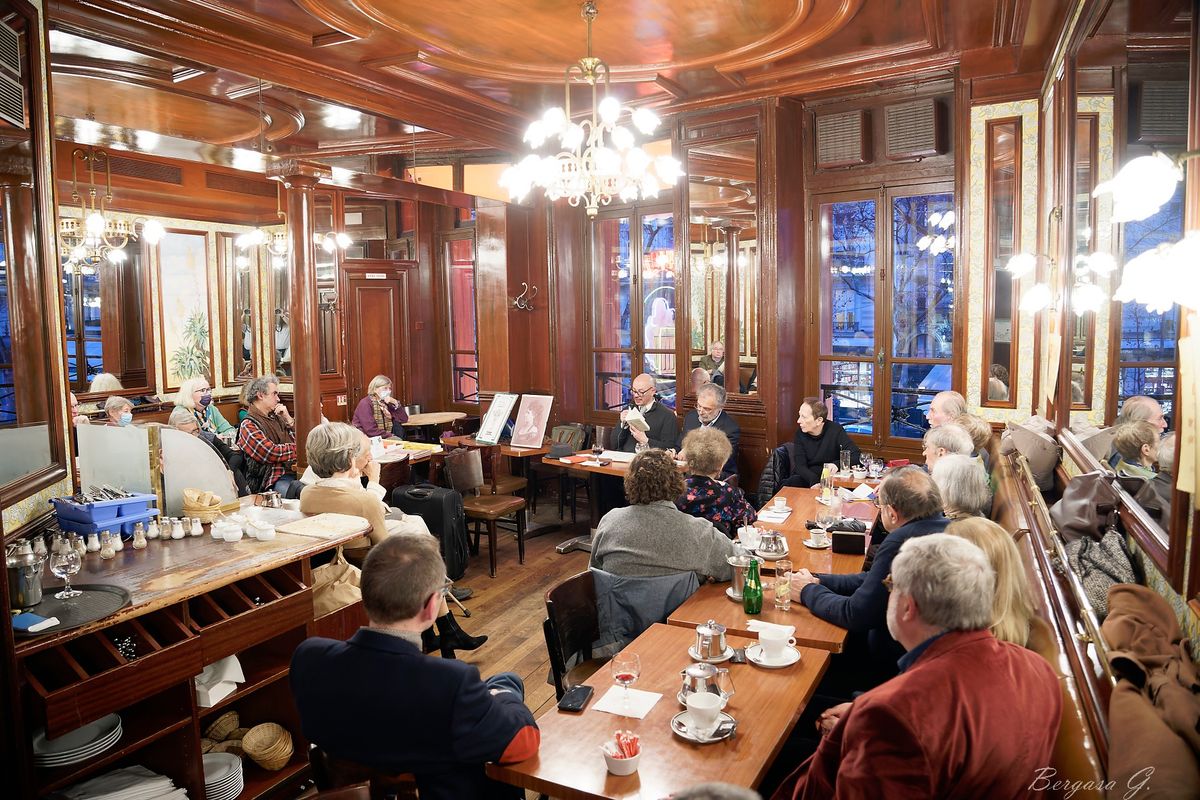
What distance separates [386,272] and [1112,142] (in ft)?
29.9

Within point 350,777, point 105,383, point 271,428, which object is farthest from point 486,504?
point 105,383

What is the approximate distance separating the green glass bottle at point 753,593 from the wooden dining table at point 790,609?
0.09ft

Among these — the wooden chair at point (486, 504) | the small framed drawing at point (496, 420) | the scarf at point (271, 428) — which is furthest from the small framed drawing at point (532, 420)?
the scarf at point (271, 428)

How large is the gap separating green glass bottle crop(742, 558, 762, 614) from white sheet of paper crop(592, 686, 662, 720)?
0.80 metres

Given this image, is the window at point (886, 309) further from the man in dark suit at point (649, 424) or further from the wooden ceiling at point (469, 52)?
the man in dark suit at point (649, 424)

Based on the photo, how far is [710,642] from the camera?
2854 mm

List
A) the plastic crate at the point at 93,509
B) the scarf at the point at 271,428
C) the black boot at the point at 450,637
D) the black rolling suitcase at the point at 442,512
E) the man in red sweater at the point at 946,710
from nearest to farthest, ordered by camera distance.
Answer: the man in red sweater at the point at 946,710, the plastic crate at the point at 93,509, the black boot at the point at 450,637, the black rolling suitcase at the point at 442,512, the scarf at the point at 271,428

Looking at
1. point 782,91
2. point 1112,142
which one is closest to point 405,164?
point 782,91

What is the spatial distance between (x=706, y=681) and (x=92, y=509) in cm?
268

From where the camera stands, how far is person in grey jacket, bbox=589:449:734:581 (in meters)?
3.57

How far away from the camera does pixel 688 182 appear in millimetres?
7789

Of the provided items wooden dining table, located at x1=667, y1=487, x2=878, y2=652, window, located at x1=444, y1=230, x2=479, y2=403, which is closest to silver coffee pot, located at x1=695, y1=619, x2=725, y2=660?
wooden dining table, located at x1=667, y1=487, x2=878, y2=652

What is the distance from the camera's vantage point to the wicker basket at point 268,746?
3.50 meters

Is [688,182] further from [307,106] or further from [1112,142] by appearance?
[1112,142]
